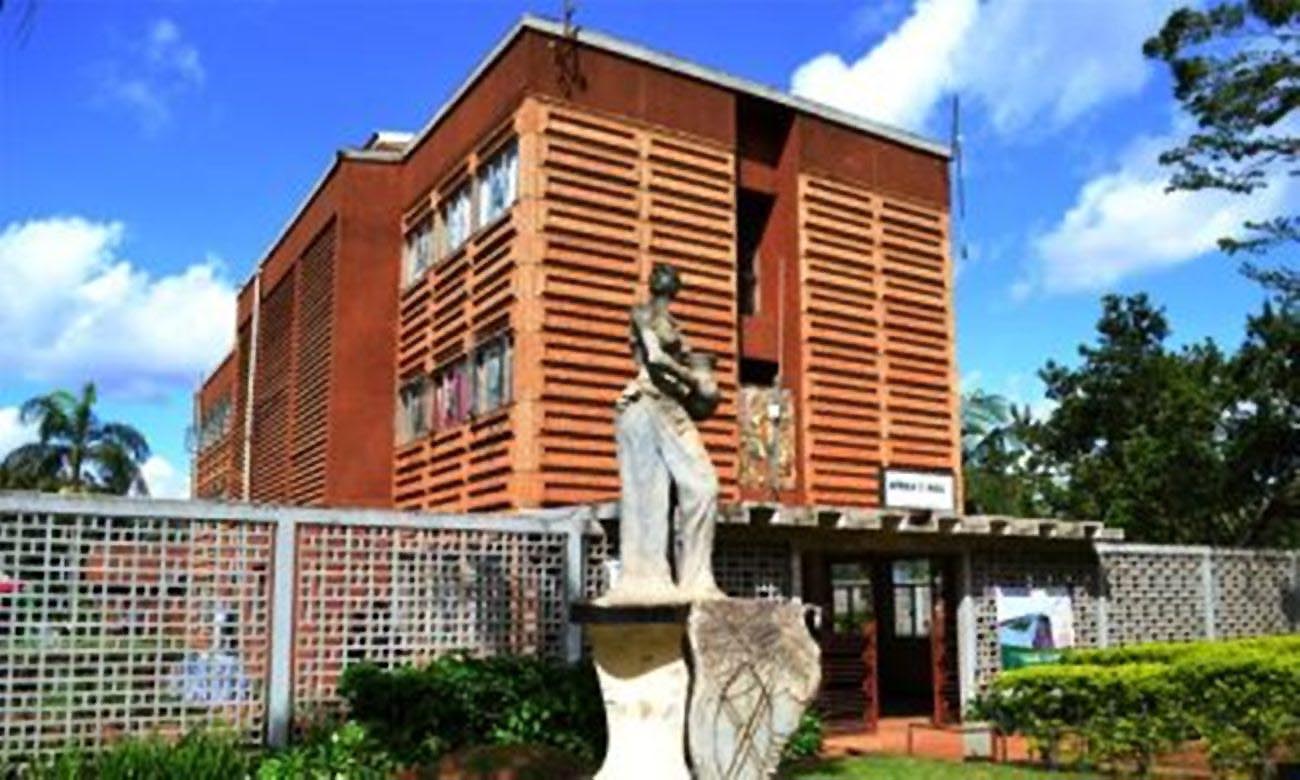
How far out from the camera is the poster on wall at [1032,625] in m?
16.7

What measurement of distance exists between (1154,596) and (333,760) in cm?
1280

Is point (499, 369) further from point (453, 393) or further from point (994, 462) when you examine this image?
point (994, 462)

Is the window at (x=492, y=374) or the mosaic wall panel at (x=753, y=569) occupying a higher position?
the window at (x=492, y=374)

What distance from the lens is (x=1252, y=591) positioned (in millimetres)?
19375

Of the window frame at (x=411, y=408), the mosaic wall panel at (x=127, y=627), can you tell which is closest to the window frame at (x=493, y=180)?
the window frame at (x=411, y=408)

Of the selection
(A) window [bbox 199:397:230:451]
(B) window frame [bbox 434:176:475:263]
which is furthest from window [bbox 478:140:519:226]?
(A) window [bbox 199:397:230:451]

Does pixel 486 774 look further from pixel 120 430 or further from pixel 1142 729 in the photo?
pixel 120 430

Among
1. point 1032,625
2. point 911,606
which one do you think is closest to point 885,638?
point 911,606

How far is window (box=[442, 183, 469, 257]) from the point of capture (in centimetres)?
1861

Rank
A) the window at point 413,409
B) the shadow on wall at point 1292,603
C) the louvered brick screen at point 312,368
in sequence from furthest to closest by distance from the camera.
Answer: the louvered brick screen at point 312,368 → the shadow on wall at point 1292,603 → the window at point 413,409

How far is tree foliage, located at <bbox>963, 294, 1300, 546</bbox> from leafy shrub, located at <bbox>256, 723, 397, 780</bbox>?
16.9m

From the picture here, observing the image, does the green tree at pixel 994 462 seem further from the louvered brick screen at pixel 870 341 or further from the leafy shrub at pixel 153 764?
the leafy shrub at pixel 153 764

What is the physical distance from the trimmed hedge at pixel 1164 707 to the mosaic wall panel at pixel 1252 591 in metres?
4.92

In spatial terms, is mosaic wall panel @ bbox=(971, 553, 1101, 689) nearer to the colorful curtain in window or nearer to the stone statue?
the colorful curtain in window
